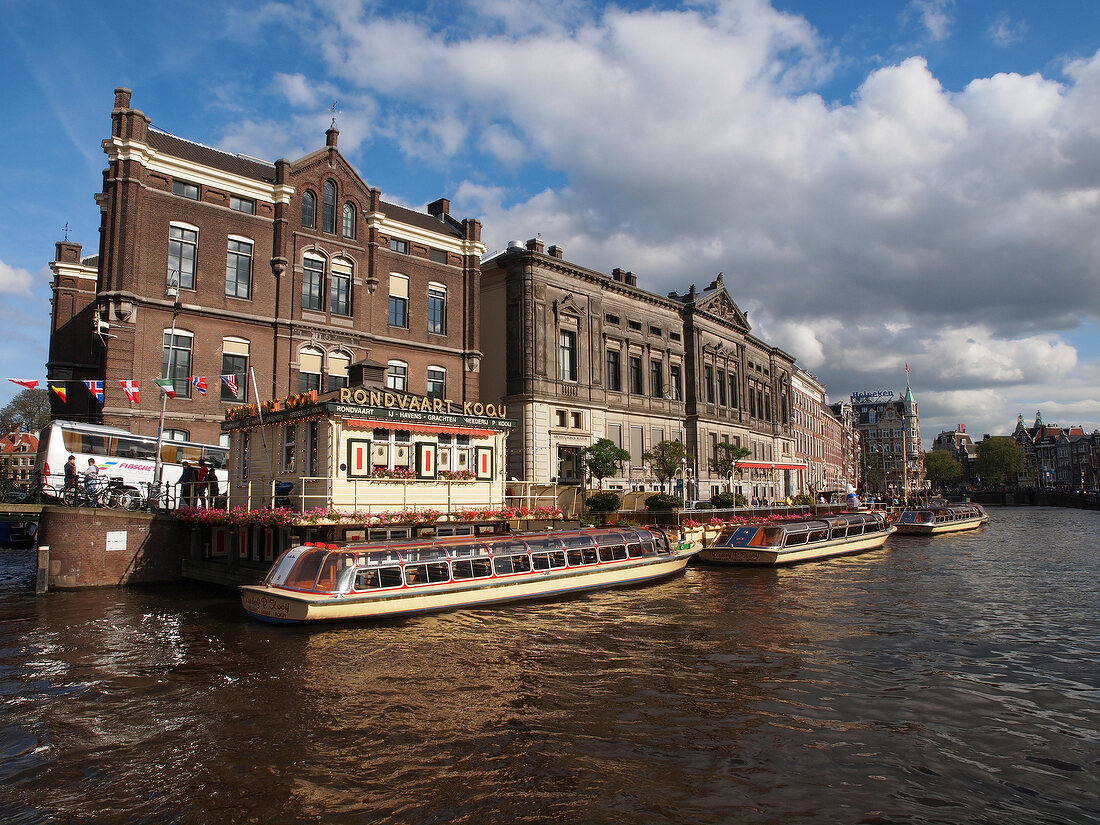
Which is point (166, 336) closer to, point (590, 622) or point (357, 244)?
point (357, 244)

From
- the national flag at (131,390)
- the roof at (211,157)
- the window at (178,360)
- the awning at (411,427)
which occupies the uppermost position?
the roof at (211,157)

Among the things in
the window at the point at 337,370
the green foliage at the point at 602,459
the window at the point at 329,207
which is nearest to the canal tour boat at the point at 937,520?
the green foliage at the point at 602,459

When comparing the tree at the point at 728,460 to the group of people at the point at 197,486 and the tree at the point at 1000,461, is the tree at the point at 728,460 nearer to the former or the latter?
the group of people at the point at 197,486

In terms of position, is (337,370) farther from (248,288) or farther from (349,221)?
(349,221)

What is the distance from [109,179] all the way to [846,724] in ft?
125

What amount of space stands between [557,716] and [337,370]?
31.9 m

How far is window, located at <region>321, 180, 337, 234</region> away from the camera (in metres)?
40.7

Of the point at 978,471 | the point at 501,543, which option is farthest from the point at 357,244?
the point at 978,471

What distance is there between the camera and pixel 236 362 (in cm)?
3669

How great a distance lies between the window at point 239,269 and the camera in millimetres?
36969

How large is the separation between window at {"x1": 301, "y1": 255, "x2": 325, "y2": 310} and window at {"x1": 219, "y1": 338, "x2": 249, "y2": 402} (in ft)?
14.0

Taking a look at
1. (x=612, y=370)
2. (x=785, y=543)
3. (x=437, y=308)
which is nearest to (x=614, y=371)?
(x=612, y=370)

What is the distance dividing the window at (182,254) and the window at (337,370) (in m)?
7.99

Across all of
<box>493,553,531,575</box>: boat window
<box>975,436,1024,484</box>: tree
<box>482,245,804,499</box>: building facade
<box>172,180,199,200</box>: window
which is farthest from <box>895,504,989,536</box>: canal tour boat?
<box>975,436,1024,484</box>: tree
